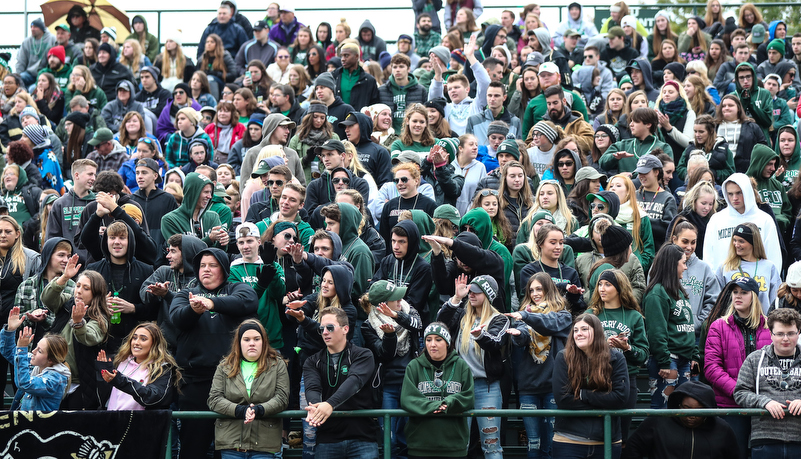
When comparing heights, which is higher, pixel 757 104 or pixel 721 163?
pixel 757 104

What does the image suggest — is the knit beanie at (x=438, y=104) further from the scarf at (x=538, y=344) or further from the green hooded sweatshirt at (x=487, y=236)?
the scarf at (x=538, y=344)

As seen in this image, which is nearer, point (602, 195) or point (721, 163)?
point (602, 195)

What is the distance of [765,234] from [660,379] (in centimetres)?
239

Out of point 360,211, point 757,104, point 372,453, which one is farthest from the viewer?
point 757,104

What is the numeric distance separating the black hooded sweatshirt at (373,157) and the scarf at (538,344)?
3998 mm

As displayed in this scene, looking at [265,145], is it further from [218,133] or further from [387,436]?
[387,436]

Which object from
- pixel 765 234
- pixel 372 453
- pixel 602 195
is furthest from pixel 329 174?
pixel 765 234

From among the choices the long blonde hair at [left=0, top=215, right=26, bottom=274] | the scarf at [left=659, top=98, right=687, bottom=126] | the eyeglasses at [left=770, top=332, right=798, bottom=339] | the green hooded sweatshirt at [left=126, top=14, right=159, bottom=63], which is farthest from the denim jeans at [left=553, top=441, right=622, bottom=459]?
the green hooded sweatshirt at [left=126, top=14, right=159, bottom=63]

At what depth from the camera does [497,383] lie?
815 centimetres

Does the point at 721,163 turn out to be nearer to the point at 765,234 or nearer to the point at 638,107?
the point at 638,107

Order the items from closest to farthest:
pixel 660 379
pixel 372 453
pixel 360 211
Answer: pixel 372 453 < pixel 660 379 < pixel 360 211

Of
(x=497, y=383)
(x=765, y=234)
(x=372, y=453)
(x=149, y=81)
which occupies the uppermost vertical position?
(x=149, y=81)

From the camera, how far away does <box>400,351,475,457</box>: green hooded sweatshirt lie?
7641 mm

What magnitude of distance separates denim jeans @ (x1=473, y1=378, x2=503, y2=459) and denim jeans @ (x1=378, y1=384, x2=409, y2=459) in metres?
0.62
